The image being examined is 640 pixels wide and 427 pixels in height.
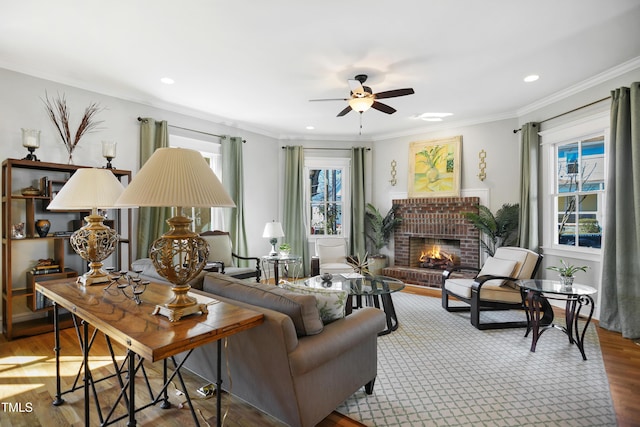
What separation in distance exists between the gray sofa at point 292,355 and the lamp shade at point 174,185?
2.28ft

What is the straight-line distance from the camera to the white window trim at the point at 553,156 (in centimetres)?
399

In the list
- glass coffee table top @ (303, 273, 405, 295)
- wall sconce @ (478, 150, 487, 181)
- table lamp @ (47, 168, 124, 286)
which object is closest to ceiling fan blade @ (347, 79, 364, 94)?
glass coffee table top @ (303, 273, 405, 295)

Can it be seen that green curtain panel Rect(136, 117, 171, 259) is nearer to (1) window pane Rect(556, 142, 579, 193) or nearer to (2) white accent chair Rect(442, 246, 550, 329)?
(2) white accent chair Rect(442, 246, 550, 329)

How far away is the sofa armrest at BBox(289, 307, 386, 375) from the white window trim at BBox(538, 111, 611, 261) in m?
3.44

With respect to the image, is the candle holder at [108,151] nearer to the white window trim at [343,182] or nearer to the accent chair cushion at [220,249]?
the accent chair cushion at [220,249]

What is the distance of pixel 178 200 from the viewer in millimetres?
1453

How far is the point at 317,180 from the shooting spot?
6.87m

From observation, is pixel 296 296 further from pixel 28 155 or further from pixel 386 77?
pixel 28 155

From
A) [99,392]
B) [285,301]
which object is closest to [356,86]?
[285,301]

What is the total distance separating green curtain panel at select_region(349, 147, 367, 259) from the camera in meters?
6.63

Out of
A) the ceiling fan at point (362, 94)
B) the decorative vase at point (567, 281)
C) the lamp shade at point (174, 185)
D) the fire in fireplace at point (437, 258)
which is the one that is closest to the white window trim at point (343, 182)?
the fire in fireplace at point (437, 258)

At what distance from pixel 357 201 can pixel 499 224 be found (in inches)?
101

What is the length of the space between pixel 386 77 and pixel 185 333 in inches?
138

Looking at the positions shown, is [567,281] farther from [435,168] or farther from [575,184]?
[435,168]
